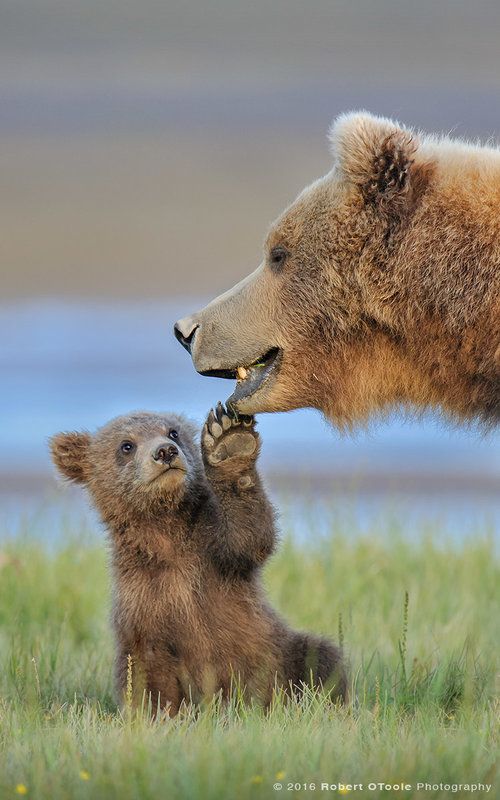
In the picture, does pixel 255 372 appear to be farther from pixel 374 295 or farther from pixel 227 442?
pixel 374 295

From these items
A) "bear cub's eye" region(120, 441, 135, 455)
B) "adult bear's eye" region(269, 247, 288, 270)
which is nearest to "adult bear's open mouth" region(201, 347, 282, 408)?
"adult bear's eye" region(269, 247, 288, 270)

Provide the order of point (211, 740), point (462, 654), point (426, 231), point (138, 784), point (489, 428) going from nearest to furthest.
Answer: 1. point (138, 784)
2. point (211, 740)
3. point (426, 231)
4. point (489, 428)
5. point (462, 654)

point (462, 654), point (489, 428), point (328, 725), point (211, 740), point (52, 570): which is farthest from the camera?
point (52, 570)

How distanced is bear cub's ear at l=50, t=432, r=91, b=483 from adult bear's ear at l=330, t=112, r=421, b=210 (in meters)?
1.74

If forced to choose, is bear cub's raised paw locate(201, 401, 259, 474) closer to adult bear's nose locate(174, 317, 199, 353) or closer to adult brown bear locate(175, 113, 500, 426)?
adult brown bear locate(175, 113, 500, 426)

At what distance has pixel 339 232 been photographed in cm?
494

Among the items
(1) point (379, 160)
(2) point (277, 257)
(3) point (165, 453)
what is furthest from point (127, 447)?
(1) point (379, 160)

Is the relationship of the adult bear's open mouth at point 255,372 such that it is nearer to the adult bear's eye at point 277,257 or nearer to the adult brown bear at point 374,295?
the adult brown bear at point 374,295

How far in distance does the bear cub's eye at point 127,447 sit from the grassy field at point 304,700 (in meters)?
0.93

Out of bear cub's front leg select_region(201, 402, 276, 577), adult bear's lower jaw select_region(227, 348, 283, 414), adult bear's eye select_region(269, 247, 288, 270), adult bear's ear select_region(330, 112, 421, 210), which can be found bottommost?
bear cub's front leg select_region(201, 402, 276, 577)

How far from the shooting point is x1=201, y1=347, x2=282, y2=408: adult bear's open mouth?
16.7 feet

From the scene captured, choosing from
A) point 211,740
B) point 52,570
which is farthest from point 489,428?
point 52,570

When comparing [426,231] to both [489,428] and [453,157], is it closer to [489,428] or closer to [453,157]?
[453,157]

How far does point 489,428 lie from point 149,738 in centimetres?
191
